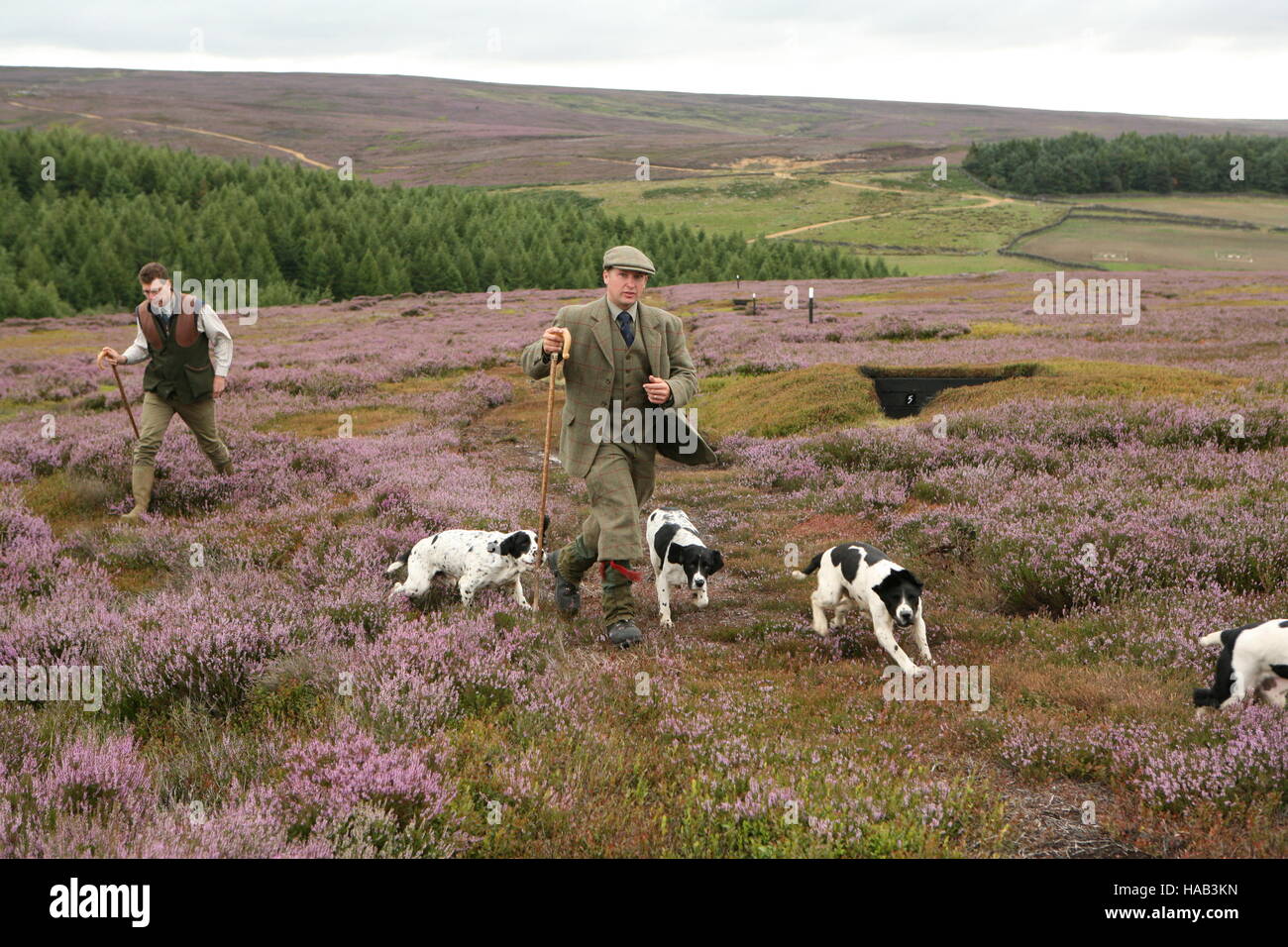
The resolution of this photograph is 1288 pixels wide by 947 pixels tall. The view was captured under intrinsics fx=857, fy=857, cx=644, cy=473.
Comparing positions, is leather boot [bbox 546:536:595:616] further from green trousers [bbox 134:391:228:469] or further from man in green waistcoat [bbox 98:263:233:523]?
green trousers [bbox 134:391:228:469]

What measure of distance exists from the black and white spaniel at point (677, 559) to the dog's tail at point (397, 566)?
2285 millimetres

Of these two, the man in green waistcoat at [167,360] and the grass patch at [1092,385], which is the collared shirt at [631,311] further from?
the grass patch at [1092,385]

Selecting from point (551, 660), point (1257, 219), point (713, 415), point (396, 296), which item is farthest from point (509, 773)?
point (1257, 219)

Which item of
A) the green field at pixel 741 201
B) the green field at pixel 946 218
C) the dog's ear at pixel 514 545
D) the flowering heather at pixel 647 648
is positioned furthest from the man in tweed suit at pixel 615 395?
the green field at pixel 741 201

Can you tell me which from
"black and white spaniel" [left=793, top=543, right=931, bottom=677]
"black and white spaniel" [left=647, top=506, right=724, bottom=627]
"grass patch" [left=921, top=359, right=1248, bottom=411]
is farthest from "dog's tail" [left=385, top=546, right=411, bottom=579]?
"grass patch" [left=921, top=359, right=1248, bottom=411]

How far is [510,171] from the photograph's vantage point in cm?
19000

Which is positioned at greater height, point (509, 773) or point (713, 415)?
point (713, 415)

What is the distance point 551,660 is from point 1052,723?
10.1ft

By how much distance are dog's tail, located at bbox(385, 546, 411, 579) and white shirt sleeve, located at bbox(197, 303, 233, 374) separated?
413 centimetres

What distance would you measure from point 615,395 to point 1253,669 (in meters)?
4.66

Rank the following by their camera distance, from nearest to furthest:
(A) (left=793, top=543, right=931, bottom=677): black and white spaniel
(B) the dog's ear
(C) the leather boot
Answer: (A) (left=793, top=543, right=931, bottom=677): black and white spaniel < (B) the dog's ear < (C) the leather boot

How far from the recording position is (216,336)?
10453mm

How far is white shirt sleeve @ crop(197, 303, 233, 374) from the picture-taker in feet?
33.8
